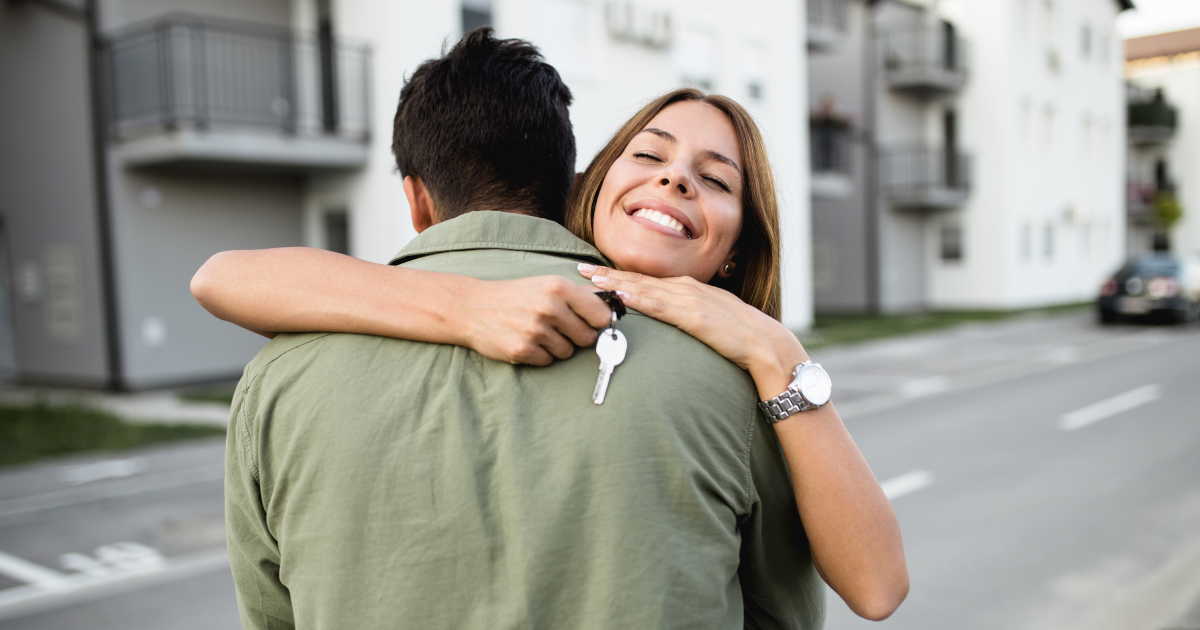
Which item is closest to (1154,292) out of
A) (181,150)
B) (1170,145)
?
(181,150)

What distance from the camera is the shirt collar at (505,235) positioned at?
1357 millimetres

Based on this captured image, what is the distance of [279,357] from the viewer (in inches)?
50.6

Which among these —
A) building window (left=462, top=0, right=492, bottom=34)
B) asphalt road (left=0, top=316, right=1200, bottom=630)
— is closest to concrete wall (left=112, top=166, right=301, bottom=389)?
building window (left=462, top=0, right=492, bottom=34)

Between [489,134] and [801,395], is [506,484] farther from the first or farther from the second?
[489,134]

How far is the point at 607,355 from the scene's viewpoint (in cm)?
114

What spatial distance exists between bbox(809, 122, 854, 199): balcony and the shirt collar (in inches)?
815

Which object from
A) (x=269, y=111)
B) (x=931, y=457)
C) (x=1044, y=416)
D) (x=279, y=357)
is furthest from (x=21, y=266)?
(x=279, y=357)

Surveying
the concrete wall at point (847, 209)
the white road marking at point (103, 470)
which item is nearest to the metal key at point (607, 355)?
the white road marking at point (103, 470)

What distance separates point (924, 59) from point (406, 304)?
27425mm

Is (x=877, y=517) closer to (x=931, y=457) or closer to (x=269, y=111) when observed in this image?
(x=931, y=457)

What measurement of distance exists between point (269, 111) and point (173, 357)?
3.92m

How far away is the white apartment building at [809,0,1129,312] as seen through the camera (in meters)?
25.8

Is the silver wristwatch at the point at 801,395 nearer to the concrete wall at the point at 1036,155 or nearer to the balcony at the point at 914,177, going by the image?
the balcony at the point at 914,177

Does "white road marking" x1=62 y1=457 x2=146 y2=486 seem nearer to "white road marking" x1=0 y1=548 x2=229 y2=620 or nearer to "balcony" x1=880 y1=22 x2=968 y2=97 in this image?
"white road marking" x1=0 y1=548 x2=229 y2=620
